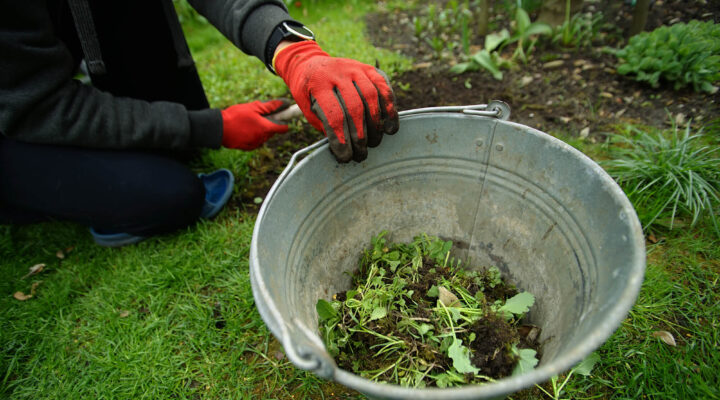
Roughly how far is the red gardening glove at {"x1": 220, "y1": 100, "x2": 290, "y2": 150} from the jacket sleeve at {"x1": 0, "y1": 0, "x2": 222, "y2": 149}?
0.18ft

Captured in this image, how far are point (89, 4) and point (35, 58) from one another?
1.44ft

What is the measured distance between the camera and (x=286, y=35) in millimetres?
1695

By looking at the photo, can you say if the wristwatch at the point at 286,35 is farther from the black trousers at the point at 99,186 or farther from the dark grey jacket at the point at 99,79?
the black trousers at the point at 99,186

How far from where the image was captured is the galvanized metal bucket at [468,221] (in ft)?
3.16

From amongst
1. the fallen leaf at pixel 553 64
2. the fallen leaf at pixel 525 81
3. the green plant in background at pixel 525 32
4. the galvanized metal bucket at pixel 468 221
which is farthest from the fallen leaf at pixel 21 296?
the fallen leaf at pixel 553 64

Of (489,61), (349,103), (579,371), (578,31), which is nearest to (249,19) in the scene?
(349,103)

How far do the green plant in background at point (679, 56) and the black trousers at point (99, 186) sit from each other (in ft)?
8.89

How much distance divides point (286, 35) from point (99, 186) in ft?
3.74

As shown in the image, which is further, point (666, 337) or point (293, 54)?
point (293, 54)

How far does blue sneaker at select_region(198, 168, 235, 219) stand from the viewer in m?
2.12

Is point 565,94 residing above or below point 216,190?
above

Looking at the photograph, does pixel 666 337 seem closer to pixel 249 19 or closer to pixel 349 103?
pixel 349 103

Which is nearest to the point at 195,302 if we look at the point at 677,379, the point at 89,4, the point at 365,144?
the point at 365,144

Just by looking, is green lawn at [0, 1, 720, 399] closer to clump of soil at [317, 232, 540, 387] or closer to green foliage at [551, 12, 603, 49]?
clump of soil at [317, 232, 540, 387]
